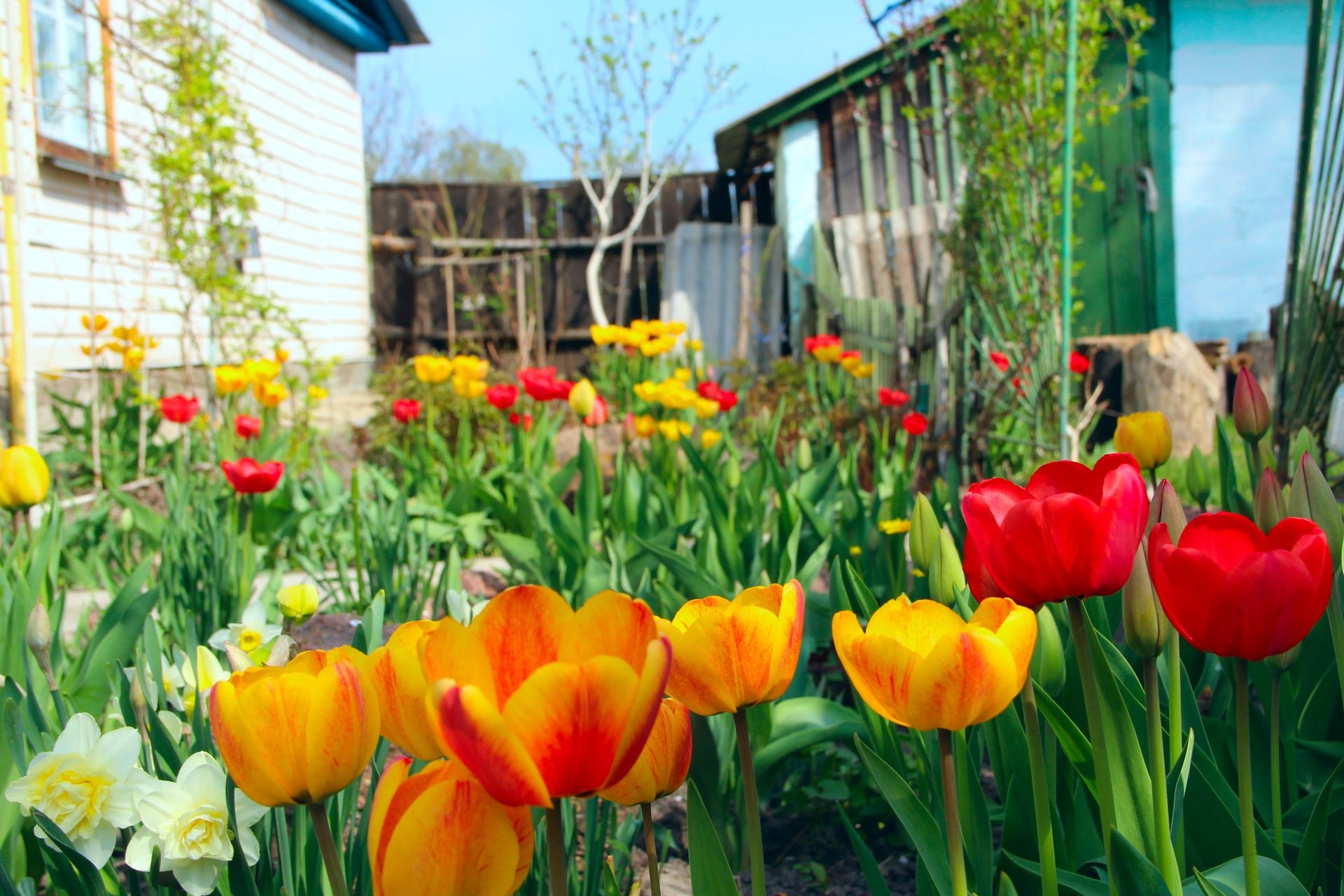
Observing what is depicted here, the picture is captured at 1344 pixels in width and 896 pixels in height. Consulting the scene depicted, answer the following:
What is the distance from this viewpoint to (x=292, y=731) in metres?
0.54

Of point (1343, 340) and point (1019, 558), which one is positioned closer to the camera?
point (1019, 558)

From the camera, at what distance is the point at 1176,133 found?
6746mm

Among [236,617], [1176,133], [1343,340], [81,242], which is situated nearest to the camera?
[1343,340]

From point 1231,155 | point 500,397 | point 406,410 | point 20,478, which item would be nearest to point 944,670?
point 20,478

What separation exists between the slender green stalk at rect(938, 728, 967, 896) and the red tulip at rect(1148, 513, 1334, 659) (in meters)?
0.16

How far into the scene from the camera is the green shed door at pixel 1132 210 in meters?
6.75

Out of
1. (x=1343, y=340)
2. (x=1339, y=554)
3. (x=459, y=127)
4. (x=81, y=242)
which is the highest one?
(x=459, y=127)

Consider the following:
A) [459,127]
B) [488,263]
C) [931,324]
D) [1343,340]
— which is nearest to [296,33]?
[488,263]

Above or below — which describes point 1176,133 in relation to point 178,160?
above

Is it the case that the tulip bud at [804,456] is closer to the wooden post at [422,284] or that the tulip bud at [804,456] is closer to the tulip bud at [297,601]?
the tulip bud at [297,601]

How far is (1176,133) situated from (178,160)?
610cm

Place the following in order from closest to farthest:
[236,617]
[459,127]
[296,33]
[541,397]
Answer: [236,617], [541,397], [296,33], [459,127]

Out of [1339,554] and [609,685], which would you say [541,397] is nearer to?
[1339,554]

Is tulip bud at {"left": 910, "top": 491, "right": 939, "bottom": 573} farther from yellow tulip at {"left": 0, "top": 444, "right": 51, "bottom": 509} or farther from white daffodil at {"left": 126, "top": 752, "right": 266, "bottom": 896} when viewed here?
yellow tulip at {"left": 0, "top": 444, "right": 51, "bottom": 509}
